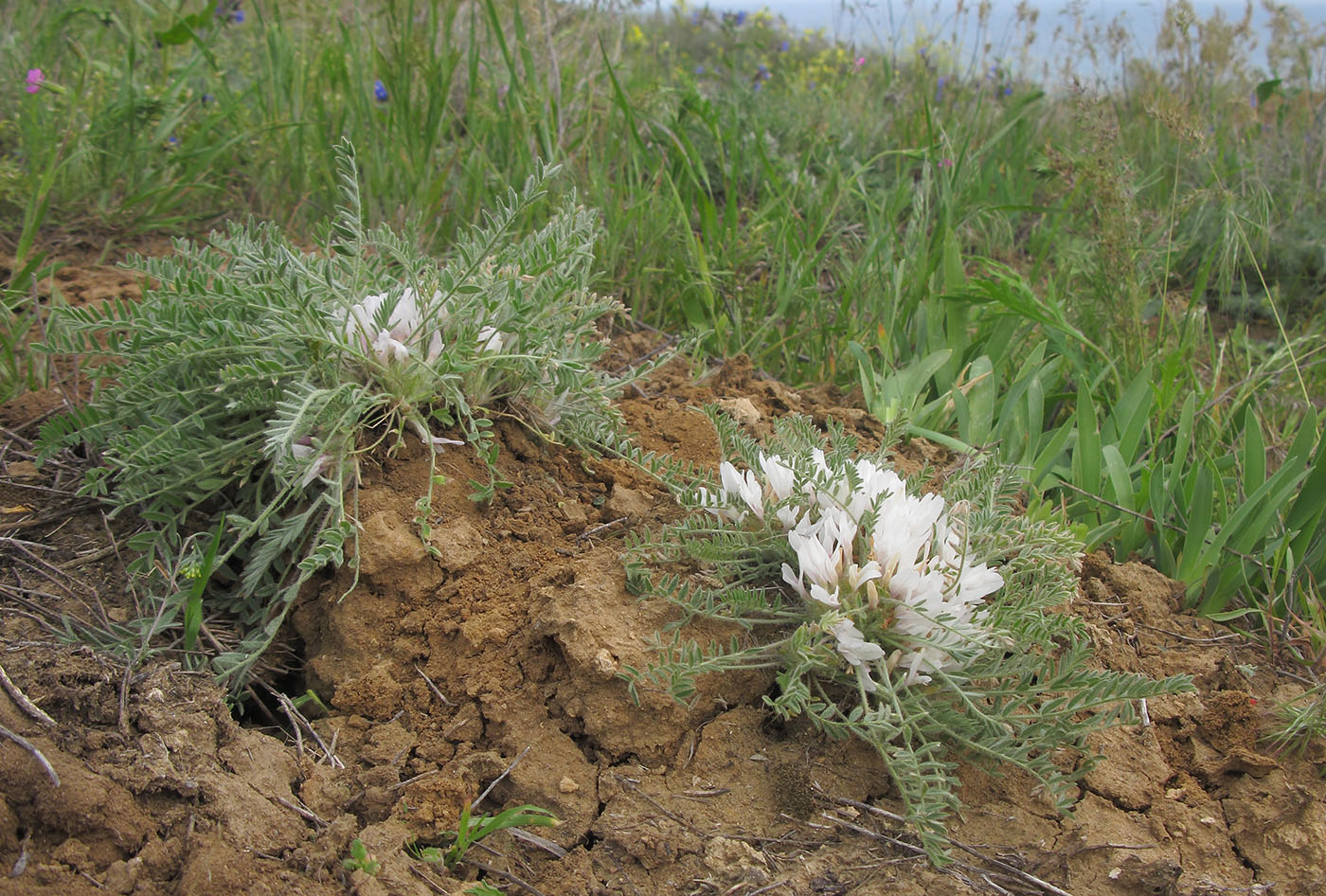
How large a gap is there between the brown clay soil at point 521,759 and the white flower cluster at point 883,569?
8.8 inches

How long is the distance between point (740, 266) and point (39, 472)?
7.50 feet

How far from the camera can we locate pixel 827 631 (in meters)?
1.76

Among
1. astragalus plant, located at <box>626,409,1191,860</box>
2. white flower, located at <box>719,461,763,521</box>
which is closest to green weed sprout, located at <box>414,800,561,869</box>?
astragalus plant, located at <box>626,409,1191,860</box>

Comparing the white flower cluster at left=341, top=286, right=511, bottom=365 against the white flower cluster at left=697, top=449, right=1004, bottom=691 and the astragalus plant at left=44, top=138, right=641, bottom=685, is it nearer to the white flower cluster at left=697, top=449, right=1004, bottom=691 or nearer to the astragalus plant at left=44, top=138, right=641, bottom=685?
the astragalus plant at left=44, top=138, right=641, bottom=685

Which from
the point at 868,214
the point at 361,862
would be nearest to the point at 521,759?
the point at 361,862

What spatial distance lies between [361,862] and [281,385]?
1000mm

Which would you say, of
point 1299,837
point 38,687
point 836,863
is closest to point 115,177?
point 38,687

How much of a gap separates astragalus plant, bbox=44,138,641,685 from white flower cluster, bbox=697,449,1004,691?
0.61 metres

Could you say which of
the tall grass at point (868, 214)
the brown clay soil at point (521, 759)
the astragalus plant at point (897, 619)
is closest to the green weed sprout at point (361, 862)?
the brown clay soil at point (521, 759)

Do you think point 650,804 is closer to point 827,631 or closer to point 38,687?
point 827,631

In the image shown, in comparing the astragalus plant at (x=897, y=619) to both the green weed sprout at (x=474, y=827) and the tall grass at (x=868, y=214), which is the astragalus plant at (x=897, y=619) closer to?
the green weed sprout at (x=474, y=827)

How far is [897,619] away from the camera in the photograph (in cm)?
180

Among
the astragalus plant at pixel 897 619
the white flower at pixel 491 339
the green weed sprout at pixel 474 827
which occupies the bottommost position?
the green weed sprout at pixel 474 827

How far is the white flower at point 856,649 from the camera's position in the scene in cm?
174
